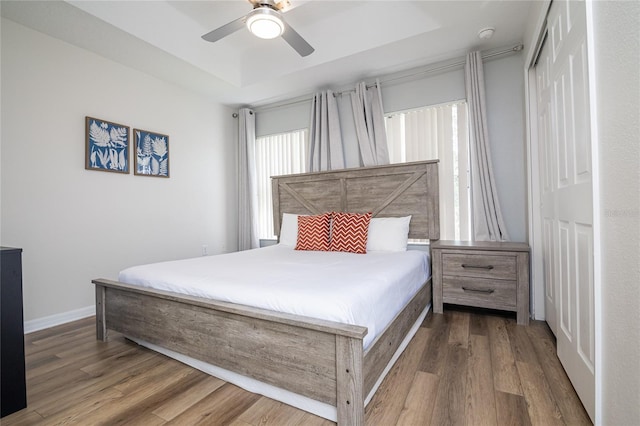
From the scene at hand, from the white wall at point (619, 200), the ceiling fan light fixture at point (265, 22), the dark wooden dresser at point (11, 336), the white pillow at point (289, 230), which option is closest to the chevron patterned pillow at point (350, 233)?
the white pillow at point (289, 230)

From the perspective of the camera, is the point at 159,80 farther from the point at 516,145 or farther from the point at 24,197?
the point at 516,145

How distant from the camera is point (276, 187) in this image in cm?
419

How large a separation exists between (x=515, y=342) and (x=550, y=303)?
0.42 metres

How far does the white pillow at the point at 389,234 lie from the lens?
119 inches

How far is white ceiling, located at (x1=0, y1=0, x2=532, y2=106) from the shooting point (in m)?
2.49

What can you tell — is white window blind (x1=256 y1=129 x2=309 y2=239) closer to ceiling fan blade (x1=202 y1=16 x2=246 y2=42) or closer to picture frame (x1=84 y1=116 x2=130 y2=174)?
picture frame (x1=84 y1=116 x2=130 y2=174)

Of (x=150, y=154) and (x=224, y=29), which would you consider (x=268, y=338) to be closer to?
(x=224, y=29)

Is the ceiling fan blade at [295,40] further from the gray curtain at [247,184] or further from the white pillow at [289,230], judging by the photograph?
the gray curtain at [247,184]

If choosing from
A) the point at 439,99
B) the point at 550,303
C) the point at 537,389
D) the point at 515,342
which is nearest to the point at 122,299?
the point at 537,389

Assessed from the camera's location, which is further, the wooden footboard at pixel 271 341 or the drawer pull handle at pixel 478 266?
the drawer pull handle at pixel 478 266

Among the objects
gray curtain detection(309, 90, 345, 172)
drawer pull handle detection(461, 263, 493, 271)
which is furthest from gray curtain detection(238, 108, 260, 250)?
drawer pull handle detection(461, 263, 493, 271)

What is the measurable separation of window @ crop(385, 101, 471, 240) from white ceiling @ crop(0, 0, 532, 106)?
1.90 feet

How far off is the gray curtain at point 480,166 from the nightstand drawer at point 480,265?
19.3 inches

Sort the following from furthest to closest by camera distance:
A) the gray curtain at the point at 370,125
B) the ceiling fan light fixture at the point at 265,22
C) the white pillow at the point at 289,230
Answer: the white pillow at the point at 289,230, the gray curtain at the point at 370,125, the ceiling fan light fixture at the point at 265,22
